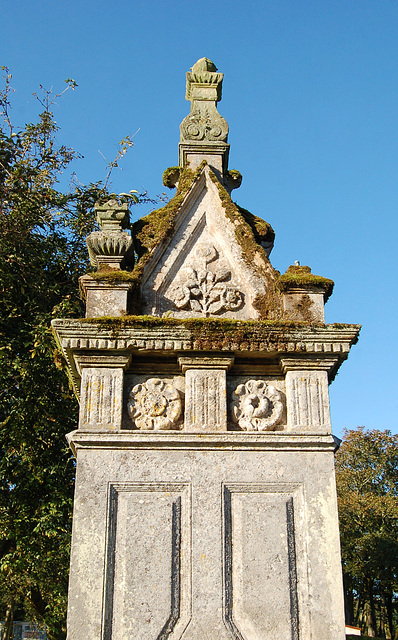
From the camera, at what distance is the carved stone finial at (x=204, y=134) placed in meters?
7.20

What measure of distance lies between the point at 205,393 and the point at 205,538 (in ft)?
4.05

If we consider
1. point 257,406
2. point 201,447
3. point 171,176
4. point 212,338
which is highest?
point 171,176

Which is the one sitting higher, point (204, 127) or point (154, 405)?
point (204, 127)

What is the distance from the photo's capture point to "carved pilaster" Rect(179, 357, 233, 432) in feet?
18.6

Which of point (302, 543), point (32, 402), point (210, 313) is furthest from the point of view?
point (32, 402)

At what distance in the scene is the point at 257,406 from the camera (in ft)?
19.1

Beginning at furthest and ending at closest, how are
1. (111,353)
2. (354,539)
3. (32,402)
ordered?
(354,539) < (32,402) < (111,353)

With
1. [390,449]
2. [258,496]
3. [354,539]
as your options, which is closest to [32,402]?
[258,496]

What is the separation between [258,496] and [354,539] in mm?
32441

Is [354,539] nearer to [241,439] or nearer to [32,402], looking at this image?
[32,402]

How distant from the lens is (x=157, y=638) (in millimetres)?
5016

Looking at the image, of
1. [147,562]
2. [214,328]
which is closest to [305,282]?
[214,328]

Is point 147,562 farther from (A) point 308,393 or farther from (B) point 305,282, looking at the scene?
(B) point 305,282

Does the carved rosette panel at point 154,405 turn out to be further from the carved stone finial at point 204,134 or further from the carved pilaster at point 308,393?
the carved stone finial at point 204,134
